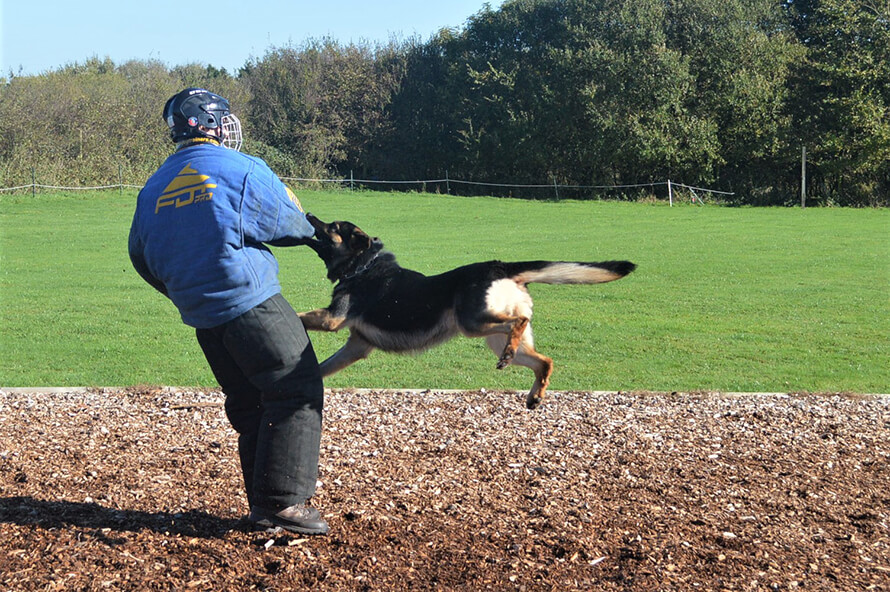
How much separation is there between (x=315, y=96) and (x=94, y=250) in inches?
1157

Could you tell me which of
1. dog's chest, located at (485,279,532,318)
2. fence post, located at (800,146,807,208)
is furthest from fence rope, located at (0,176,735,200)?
dog's chest, located at (485,279,532,318)

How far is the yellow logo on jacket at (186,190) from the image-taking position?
4.17m

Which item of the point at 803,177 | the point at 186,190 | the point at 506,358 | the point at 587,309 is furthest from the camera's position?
the point at 803,177

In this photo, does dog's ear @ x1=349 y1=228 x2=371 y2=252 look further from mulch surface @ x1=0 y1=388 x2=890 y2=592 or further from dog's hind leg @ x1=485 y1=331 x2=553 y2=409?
mulch surface @ x1=0 y1=388 x2=890 y2=592

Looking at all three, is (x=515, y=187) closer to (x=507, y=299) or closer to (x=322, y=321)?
(x=507, y=299)

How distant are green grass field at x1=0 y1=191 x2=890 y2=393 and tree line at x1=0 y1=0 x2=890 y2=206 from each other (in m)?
10.6

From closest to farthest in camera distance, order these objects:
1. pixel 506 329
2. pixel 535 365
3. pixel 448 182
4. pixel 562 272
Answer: pixel 506 329 → pixel 562 272 → pixel 535 365 → pixel 448 182

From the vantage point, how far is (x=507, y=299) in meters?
5.43

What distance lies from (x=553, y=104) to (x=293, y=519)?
139 feet

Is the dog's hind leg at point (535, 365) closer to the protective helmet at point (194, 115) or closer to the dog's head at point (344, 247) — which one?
the dog's head at point (344, 247)

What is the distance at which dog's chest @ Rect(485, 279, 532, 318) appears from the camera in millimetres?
5359

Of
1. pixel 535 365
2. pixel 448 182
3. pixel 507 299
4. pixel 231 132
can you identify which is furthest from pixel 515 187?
pixel 231 132

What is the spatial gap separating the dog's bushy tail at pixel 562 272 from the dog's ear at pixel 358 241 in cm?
93

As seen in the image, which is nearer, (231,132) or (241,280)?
(241,280)
